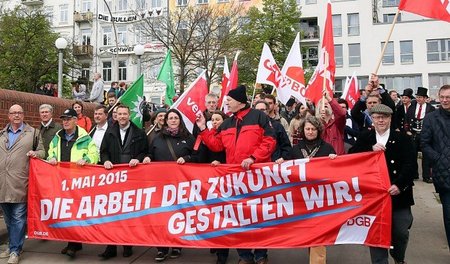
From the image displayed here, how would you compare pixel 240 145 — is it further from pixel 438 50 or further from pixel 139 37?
pixel 438 50

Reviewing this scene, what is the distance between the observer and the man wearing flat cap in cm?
454

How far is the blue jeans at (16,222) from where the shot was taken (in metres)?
5.48

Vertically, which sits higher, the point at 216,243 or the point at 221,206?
the point at 221,206

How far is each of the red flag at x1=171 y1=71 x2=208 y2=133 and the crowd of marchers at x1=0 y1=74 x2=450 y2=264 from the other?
0.44 m

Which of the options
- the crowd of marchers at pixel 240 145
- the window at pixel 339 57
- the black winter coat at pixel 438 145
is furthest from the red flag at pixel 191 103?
the window at pixel 339 57

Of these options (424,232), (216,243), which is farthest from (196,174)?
(424,232)

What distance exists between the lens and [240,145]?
510 centimetres

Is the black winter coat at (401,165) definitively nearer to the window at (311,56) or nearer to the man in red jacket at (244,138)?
the man in red jacket at (244,138)

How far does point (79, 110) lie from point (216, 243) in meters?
4.37

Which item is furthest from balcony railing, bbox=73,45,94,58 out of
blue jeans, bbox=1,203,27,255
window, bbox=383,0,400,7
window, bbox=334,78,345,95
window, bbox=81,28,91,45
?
blue jeans, bbox=1,203,27,255

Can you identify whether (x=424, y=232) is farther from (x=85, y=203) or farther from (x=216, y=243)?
(x=85, y=203)

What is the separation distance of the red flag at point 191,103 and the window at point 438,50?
40824mm

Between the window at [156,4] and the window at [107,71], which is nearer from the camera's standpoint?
the window at [156,4]

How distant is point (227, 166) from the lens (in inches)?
204
